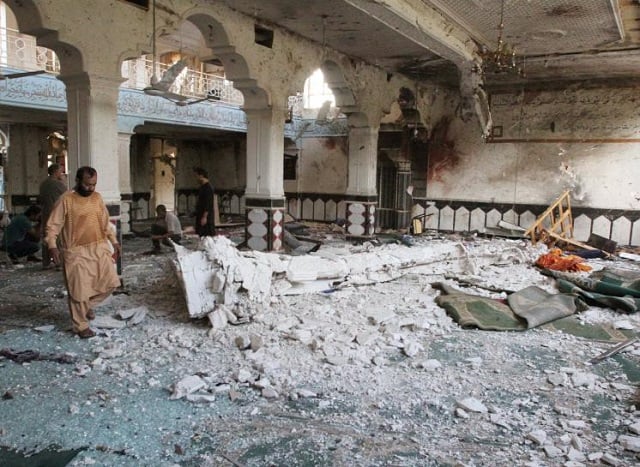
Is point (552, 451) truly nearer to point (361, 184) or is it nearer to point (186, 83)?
point (361, 184)

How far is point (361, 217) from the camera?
1171 cm

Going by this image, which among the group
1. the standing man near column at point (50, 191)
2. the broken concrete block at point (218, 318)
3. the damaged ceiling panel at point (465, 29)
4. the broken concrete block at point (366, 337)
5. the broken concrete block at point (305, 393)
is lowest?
the broken concrete block at point (305, 393)

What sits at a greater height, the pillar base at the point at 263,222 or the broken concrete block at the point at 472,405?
the pillar base at the point at 263,222

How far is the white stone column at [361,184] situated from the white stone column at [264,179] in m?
3.08

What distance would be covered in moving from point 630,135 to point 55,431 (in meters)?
12.2

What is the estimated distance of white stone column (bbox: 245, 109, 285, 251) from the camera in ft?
28.2

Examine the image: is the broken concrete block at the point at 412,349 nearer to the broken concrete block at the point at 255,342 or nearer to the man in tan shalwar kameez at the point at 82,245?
the broken concrete block at the point at 255,342

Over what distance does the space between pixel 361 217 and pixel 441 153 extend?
3548mm

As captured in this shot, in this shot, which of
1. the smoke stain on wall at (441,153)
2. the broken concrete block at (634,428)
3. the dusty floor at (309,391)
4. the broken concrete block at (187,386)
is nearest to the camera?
the dusty floor at (309,391)

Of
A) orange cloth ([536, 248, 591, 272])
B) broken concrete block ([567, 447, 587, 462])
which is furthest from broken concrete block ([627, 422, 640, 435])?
orange cloth ([536, 248, 591, 272])

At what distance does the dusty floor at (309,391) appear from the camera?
2.98m

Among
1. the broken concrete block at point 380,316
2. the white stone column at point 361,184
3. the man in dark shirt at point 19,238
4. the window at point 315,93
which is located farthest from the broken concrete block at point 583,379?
the window at point 315,93

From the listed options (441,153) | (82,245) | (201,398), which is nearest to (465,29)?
(441,153)

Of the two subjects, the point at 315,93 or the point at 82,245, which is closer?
the point at 82,245
